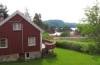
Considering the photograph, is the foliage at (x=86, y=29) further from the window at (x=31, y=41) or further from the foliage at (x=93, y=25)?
the window at (x=31, y=41)

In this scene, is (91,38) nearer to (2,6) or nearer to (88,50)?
(88,50)

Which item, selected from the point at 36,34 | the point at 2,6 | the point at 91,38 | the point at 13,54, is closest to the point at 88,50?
the point at 91,38

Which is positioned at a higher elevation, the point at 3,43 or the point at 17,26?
the point at 17,26

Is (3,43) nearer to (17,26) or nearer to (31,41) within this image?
(17,26)

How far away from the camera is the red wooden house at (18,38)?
41.2 metres

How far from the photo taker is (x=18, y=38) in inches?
1672

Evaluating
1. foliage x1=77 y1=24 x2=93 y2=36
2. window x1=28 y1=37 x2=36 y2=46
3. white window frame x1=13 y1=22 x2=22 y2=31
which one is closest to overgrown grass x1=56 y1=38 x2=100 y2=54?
foliage x1=77 y1=24 x2=93 y2=36

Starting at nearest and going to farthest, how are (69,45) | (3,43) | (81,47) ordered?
(3,43) < (81,47) < (69,45)

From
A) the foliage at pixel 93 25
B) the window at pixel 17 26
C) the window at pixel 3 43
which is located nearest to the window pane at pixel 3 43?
the window at pixel 3 43

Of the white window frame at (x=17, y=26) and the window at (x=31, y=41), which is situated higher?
the white window frame at (x=17, y=26)

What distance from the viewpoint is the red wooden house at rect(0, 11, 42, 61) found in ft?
135

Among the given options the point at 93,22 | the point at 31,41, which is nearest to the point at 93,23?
the point at 93,22

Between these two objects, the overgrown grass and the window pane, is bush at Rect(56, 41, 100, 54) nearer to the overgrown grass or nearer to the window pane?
the overgrown grass

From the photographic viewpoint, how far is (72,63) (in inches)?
1497
